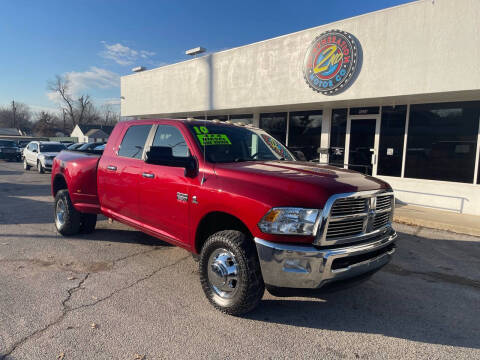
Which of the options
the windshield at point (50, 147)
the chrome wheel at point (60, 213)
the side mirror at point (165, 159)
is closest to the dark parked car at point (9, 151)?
the windshield at point (50, 147)

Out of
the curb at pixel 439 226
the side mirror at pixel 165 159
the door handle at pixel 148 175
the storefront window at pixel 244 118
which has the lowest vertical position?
the curb at pixel 439 226

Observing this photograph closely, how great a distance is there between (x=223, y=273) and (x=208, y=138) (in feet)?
5.18

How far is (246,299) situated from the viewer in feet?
9.54

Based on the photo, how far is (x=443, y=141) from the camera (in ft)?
27.8

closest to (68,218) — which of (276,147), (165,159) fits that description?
(165,159)

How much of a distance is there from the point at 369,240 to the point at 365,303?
915 mm

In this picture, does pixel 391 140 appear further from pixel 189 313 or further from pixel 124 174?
pixel 189 313

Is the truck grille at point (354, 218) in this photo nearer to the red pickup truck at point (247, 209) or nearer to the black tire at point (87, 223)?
the red pickup truck at point (247, 209)

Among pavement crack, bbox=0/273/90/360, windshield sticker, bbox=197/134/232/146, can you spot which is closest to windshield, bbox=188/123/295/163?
windshield sticker, bbox=197/134/232/146

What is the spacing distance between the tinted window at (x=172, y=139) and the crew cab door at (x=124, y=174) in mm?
281

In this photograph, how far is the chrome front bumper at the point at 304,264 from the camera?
260cm

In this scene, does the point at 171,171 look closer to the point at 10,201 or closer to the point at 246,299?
the point at 246,299

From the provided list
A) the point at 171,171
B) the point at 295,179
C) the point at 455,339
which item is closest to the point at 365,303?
the point at 455,339

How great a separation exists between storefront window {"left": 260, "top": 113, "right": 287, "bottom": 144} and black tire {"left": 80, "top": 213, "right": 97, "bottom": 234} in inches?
299
